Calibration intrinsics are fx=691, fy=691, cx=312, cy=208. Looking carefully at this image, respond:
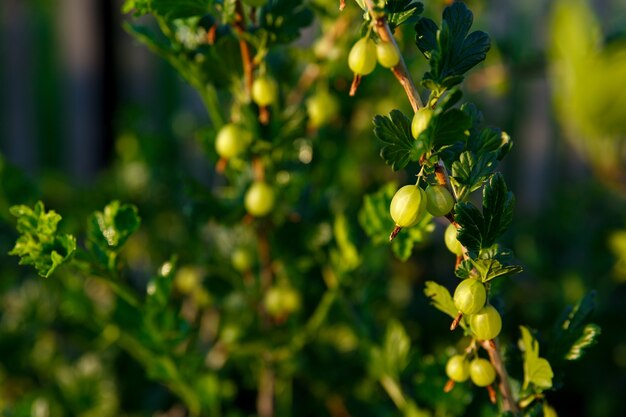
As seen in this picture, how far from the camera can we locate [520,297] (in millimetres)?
1082

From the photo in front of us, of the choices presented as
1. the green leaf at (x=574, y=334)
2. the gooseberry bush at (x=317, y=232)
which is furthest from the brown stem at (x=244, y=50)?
the green leaf at (x=574, y=334)

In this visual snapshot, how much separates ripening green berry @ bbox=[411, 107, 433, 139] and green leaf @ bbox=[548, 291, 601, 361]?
18cm

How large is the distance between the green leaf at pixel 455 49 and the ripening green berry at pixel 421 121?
0.02m

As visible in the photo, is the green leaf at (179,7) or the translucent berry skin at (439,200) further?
the green leaf at (179,7)

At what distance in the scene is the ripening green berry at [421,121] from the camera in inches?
15.3

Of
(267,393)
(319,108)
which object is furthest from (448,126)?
(267,393)

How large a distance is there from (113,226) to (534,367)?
31 cm

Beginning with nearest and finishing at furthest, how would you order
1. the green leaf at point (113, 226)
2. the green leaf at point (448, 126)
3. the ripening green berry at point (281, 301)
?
1. the green leaf at point (448, 126)
2. the green leaf at point (113, 226)
3. the ripening green berry at point (281, 301)

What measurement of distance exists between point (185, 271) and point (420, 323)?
0.39 m

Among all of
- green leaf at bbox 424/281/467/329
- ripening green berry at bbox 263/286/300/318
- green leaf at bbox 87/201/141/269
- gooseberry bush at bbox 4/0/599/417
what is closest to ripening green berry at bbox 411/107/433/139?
gooseberry bush at bbox 4/0/599/417

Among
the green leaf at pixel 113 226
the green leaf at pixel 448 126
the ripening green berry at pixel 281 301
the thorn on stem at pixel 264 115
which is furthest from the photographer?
the ripening green berry at pixel 281 301

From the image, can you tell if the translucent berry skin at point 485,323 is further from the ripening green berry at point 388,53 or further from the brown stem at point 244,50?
the brown stem at point 244,50

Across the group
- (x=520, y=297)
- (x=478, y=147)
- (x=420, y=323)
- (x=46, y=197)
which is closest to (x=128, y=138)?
(x=46, y=197)

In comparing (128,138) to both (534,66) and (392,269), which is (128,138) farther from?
(534,66)
